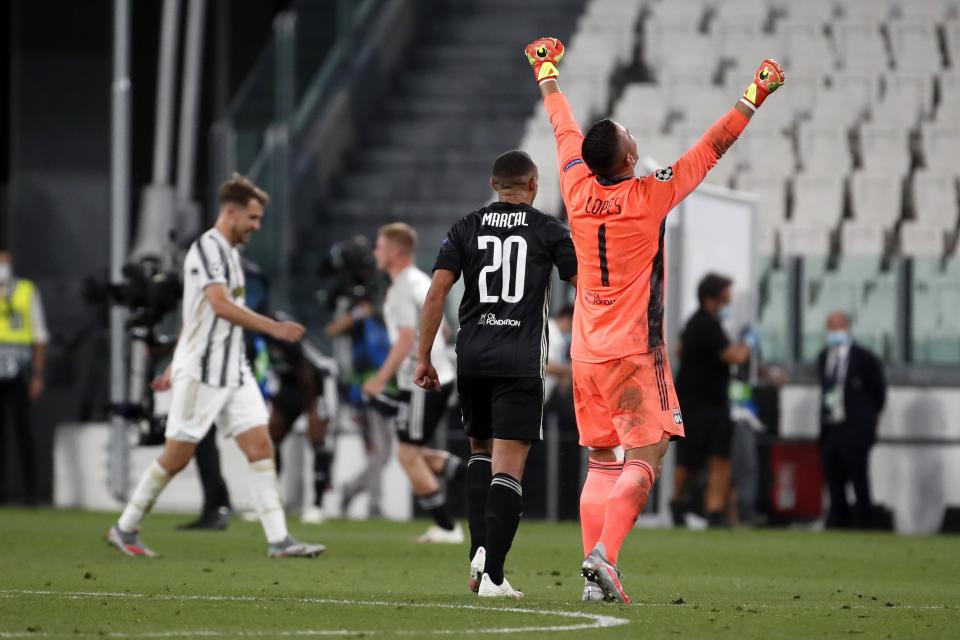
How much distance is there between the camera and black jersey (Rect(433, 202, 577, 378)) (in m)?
7.87

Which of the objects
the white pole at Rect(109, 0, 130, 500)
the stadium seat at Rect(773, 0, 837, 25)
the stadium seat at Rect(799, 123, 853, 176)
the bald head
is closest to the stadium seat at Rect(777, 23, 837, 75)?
the stadium seat at Rect(773, 0, 837, 25)

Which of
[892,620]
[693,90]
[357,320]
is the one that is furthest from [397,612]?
[693,90]

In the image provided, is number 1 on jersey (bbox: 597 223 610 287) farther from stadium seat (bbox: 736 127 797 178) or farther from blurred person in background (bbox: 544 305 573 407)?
stadium seat (bbox: 736 127 797 178)

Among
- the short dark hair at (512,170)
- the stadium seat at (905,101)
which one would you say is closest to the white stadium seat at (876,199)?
the stadium seat at (905,101)

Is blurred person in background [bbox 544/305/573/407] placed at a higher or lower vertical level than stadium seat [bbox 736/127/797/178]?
lower

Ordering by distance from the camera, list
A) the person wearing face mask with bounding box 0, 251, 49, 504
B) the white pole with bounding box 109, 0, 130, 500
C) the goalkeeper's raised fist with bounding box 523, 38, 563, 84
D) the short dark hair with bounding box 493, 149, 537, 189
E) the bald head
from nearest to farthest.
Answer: the short dark hair with bounding box 493, 149, 537, 189
the goalkeeper's raised fist with bounding box 523, 38, 563, 84
the bald head
the white pole with bounding box 109, 0, 130, 500
the person wearing face mask with bounding box 0, 251, 49, 504

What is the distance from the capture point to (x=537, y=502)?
52.6 ft

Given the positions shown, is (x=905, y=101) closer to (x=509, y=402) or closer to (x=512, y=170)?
(x=512, y=170)

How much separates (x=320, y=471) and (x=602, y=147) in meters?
8.06

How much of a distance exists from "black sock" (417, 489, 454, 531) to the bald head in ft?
15.3

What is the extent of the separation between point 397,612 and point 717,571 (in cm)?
345

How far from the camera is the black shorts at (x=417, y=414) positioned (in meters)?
11.8

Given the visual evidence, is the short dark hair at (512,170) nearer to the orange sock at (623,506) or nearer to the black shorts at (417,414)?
the orange sock at (623,506)

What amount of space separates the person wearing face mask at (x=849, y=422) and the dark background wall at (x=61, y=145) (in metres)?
8.16
